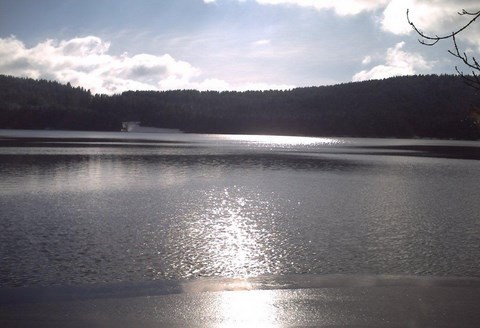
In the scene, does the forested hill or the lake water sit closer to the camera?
the lake water

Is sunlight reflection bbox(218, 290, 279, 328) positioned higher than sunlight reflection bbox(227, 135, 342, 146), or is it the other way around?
sunlight reflection bbox(218, 290, 279, 328)

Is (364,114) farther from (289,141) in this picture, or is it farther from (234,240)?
(234,240)

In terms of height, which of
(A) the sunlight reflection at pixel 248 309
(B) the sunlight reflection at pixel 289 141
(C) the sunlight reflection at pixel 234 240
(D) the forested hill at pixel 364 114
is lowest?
(B) the sunlight reflection at pixel 289 141

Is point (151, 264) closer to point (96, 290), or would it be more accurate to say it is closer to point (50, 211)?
point (96, 290)

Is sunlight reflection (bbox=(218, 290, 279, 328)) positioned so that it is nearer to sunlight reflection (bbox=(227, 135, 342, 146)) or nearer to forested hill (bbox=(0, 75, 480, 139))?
sunlight reflection (bbox=(227, 135, 342, 146))

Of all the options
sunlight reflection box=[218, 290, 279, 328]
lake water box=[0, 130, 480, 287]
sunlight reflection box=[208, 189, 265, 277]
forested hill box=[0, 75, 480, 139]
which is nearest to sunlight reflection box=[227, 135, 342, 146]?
forested hill box=[0, 75, 480, 139]

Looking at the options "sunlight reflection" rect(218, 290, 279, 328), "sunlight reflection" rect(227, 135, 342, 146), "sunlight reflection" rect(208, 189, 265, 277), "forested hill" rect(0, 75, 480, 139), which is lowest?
"sunlight reflection" rect(227, 135, 342, 146)

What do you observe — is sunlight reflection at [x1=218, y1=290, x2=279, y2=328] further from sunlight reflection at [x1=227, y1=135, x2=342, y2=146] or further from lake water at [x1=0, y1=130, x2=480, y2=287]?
sunlight reflection at [x1=227, y1=135, x2=342, y2=146]

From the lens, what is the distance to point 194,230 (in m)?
14.9

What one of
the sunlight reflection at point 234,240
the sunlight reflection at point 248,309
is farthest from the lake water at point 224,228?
the sunlight reflection at point 248,309

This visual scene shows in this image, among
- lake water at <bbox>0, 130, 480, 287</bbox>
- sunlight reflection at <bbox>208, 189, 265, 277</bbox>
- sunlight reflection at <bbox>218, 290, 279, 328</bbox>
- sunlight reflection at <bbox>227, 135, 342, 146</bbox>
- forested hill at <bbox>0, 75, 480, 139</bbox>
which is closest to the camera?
sunlight reflection at <bbox>218, 290, 279, 328</bbox>

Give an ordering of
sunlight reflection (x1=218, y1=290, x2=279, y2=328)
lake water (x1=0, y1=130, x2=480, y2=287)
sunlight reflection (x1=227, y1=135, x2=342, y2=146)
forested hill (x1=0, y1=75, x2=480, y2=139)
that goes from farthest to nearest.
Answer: forested hill (x1=0, y1=75, x2=480, y2=139) < sunlight reflection (x1=227, y1=135, x2=342, y2=146) < lake water (x1=0, y1=130, x2=480, y2=287) < sunlight reflection (x1=218, y1=290, x2=279, y2=328)

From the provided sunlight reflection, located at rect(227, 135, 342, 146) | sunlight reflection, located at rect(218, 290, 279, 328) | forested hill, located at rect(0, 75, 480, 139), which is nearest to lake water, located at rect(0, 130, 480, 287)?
sunlight reflection, located at rect(218, 290, 279, 328)

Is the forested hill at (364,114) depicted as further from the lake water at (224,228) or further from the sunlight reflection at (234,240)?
the sunlight reflection at (234,240)
